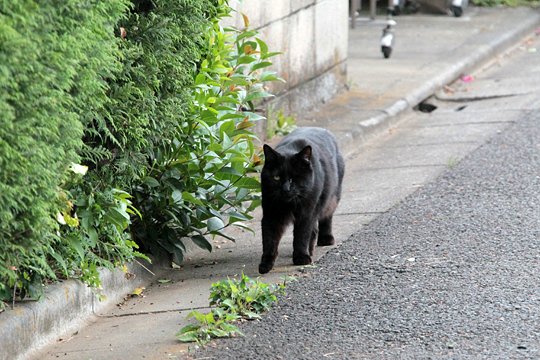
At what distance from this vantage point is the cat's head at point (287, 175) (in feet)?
18.5

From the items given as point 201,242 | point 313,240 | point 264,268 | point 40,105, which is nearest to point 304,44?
point 313,240

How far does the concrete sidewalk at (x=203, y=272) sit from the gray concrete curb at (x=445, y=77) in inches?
0.5

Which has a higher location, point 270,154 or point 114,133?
point 114,133

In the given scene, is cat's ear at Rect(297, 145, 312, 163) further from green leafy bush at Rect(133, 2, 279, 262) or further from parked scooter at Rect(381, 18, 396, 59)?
parked scooter at Rect(381, 18, 396, 59)

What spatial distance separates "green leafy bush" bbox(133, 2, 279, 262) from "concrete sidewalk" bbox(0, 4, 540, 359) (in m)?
0.23

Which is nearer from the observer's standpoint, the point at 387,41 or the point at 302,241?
the point at 302,241

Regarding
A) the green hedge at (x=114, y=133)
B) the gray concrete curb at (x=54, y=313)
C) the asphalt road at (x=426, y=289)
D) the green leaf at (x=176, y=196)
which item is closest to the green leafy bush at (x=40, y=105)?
the green hedge at (x=114, y=133)

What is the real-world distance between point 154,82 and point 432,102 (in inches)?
227

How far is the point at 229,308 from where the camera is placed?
487 cm

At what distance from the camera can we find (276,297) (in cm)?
507

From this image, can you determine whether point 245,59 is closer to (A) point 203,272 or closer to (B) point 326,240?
(B) point 326,240

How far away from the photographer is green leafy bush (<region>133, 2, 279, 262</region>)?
5.73 m

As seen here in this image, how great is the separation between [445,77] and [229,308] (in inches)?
264

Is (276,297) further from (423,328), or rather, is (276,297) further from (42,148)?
(42,148)
